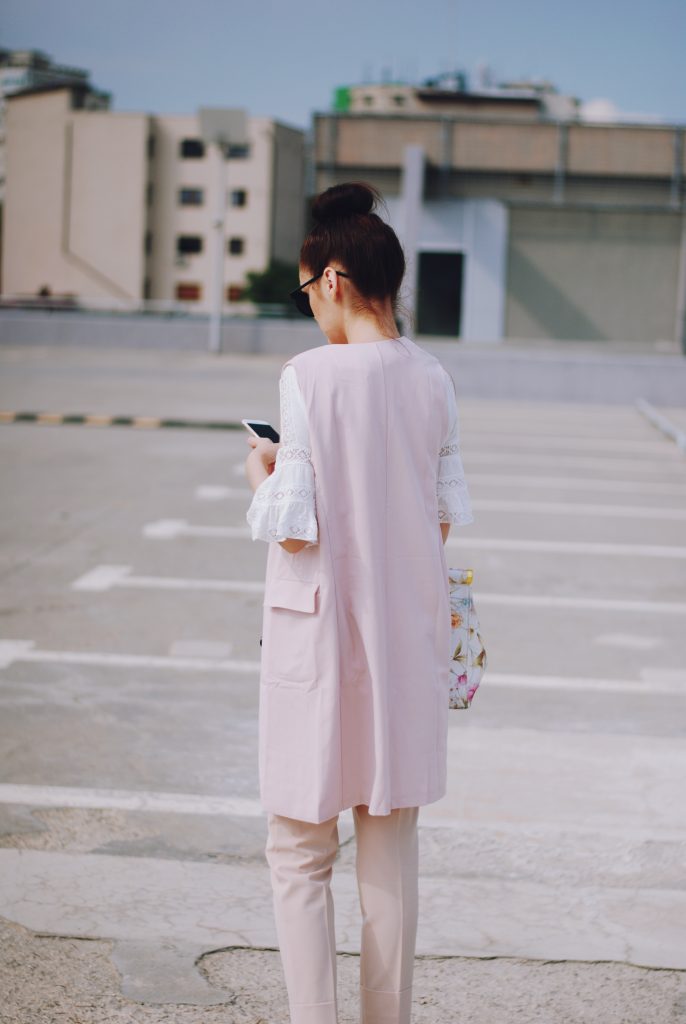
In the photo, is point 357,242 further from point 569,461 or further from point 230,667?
point 569,461

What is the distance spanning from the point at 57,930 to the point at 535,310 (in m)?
38.1

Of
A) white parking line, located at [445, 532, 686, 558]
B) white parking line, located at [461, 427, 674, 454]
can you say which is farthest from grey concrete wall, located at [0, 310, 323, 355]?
white parking line, located at [445, 532, 686, 558]

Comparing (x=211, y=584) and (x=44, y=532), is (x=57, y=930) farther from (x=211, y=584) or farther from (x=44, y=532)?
(x=44, y=532)

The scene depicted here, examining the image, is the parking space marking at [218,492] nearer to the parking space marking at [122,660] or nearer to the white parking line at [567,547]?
the white parking line at [567,547]

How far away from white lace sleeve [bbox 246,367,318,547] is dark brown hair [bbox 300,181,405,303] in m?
0.25

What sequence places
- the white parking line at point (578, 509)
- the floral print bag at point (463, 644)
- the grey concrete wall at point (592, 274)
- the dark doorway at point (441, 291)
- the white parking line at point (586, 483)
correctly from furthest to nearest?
the dark doorway at point (441, 291), the grey concrete wall at point (592, 274), the white parking line at point (586, 483), the white parking line at point (578, 509), the floral print bag at point (463, 644)

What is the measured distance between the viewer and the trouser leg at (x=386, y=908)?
246cm

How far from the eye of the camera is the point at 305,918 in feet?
7.82

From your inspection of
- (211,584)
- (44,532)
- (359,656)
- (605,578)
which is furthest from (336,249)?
(44,532)

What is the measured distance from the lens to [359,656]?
7.81 ft

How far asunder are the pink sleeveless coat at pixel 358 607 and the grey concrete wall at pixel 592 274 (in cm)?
3805

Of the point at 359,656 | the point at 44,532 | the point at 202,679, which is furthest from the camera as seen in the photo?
the point at 44,532

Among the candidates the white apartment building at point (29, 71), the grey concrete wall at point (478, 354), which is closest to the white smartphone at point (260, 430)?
the grey concrete wall at point (478, 354)

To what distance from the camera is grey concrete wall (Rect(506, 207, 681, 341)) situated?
38750mm
